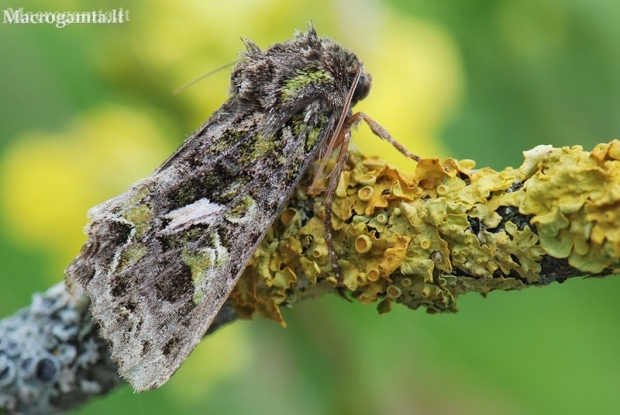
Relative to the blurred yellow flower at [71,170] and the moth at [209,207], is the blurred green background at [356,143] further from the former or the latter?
the moth at [209,207]

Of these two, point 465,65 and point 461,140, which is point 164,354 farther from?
point 465,65

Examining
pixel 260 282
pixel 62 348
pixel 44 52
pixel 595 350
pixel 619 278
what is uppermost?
pixel 619 278

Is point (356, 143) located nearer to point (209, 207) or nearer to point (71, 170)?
point (209, 207)

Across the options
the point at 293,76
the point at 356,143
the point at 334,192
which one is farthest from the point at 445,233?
the point at 356,143

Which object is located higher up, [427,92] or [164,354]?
[427,92]

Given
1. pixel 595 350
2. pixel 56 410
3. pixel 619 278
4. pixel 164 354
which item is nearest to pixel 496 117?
pixel 619 278

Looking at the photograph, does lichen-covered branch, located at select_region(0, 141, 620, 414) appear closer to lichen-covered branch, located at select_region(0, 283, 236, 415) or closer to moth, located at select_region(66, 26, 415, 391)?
lichen-covered branch, located at select_region(0, 283, 236, 415)
